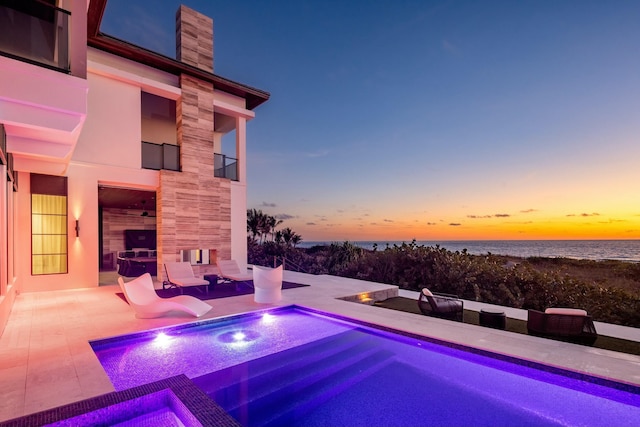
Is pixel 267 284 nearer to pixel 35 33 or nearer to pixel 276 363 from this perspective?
pixel 276 363

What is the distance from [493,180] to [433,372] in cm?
1435

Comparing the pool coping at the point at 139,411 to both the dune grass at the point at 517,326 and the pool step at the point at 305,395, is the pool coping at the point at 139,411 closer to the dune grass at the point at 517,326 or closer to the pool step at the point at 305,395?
the pool step at the point at 305,395

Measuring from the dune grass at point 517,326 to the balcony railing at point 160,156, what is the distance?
768 cm

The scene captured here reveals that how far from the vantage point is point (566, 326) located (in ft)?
15.6

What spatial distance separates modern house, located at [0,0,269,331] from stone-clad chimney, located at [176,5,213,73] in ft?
0.12

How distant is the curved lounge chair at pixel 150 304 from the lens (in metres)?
5.85

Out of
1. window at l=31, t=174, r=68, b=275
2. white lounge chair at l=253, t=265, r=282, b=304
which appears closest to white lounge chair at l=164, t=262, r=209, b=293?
white lounge chair at l=253, t=265, r=282, b=304

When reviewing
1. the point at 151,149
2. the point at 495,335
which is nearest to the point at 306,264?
the point at 151,149

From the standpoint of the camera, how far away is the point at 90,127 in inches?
370

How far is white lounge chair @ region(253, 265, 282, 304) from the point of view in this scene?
278 inches

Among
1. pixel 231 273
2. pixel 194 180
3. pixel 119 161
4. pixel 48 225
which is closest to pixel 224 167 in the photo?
pixel 194 180

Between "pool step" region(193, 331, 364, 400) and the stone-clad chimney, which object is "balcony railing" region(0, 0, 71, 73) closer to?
"pool step" region(193, 331, 364, 400)

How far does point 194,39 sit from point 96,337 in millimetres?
10405

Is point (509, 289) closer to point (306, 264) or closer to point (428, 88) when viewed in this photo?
point (428, 88)
